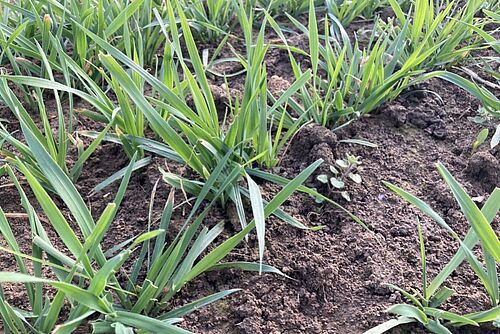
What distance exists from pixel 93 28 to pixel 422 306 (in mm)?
1078

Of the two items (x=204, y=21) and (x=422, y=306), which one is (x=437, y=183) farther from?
(x=204, y=21)

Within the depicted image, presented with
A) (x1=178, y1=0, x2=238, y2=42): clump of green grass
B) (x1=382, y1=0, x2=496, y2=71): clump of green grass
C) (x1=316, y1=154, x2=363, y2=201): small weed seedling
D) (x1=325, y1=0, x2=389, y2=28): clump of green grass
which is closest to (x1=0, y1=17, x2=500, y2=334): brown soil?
(x1=316, y1=154, x2=363, y2=201): small weed seedling

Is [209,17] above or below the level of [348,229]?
above

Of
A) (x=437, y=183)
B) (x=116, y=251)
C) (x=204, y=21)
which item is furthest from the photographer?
(x=204, y=21)

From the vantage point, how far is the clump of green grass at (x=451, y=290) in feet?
2.79

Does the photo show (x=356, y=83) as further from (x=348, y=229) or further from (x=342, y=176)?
(x=348, y=229)

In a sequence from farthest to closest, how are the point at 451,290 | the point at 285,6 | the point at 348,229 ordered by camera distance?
the point at 285,6 < the point at 348,229 < the point at 451,290

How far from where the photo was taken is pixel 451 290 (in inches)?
34.2

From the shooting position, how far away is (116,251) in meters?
1.00

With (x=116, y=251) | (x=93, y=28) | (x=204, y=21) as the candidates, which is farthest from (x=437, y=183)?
(x=93, y=28)

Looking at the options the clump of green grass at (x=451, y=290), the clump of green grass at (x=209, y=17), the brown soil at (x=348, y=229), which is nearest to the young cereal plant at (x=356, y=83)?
the brown soil at (x=348, y=229)

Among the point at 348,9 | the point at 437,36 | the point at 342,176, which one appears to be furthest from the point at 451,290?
the point at 348,9

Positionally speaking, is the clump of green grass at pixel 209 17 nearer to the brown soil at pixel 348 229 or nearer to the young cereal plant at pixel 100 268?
the brown soil at pixel 348 229

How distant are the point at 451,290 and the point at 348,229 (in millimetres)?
258
